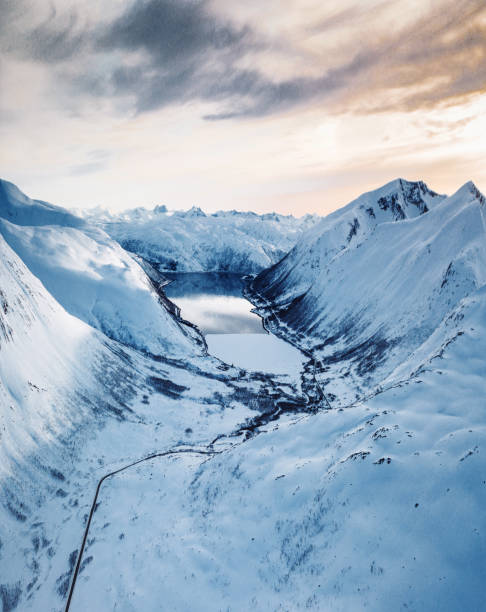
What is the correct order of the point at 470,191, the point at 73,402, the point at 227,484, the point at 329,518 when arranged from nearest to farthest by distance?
the point at 329,518, the point at 227,484, the point at 73,402, the point at 470,191

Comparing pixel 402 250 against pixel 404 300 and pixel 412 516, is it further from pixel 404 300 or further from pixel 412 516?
pixel 412 516

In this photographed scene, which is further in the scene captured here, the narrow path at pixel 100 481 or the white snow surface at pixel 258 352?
the white snow surface at pixel 258 352

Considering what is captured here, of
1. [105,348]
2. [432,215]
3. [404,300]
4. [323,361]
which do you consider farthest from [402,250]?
[105,348]

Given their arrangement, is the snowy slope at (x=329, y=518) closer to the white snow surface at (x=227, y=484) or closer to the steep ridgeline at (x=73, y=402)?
the white snow surface at (x=227, y=484)

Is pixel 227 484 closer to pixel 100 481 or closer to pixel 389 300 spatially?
pixel 100 481

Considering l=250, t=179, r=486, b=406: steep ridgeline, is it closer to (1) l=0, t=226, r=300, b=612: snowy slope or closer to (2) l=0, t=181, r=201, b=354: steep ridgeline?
(1) l=0, t=226, r=300, b=612: snowy slope

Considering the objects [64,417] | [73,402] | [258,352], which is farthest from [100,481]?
[258,352]

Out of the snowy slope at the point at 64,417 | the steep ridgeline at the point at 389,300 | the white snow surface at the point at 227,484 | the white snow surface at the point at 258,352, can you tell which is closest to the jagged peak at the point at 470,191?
the steep ridgeline at the point at 389,300
